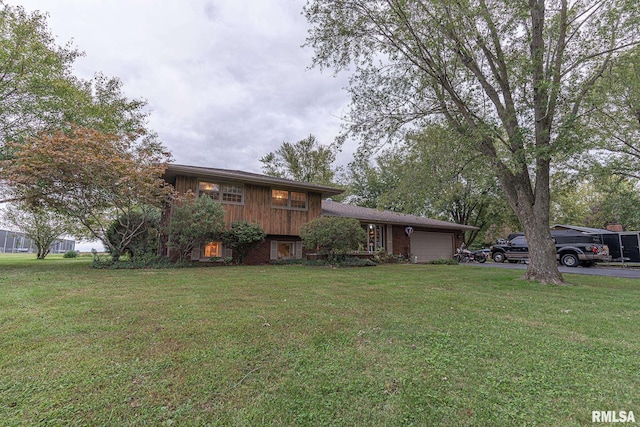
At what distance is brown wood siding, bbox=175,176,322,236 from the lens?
11961mm

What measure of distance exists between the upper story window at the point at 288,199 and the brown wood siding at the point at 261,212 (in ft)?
0.70

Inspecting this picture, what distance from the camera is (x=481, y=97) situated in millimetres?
8969

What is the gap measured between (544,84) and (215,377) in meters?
8.36

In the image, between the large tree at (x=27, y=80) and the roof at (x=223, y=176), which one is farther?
the roof at (x=223, y=176)

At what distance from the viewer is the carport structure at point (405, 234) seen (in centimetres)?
1627

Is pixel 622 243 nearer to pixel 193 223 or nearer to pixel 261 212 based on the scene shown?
pixel 261 212

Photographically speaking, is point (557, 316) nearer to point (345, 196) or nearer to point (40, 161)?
point (40, 161)

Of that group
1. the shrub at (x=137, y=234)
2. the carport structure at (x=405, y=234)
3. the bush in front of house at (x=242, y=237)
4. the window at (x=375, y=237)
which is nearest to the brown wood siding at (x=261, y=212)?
the bush in front of house at (x=242, y=237)

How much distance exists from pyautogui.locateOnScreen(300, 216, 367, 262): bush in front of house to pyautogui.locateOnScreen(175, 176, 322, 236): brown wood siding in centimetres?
177

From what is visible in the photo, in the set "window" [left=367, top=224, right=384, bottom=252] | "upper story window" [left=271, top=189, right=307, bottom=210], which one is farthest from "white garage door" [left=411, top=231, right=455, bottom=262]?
→ "upper story window" [left=271, top=189, right=307, bottom=210]

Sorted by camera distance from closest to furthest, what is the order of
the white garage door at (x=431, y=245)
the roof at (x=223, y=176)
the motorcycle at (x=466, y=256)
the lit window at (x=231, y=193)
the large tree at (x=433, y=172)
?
1. the large tree at (x=433, y=172)
2. the roof at (x=223, y=176)
3. the lit window at (x=231, y=193)
4. the white garage door at (x=431, y=245)
5. the motorcycle at (x=466, y=256)

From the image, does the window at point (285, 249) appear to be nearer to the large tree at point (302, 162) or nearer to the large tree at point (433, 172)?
the large tree at point (433, 172)

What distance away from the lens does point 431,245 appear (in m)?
18.3

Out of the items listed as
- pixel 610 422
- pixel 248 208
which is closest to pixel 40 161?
pixel 248 208
